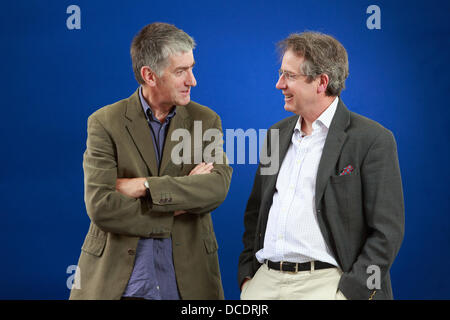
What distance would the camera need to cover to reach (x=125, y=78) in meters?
4.29

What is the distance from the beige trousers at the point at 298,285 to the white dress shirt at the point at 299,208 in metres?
0.06

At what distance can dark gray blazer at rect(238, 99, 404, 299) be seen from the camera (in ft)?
8.00

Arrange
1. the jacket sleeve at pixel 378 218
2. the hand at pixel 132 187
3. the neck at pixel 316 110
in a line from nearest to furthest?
the jacket sleeve at pixel 378 218 < the hand at pixel 132 187 < the neck at pixel 316 110

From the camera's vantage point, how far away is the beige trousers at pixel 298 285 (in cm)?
248

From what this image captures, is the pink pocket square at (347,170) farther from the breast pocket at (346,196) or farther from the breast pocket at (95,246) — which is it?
the breast pocket at (95,246)

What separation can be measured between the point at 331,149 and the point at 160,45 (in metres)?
0.87

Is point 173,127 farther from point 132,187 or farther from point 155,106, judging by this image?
point 132,187

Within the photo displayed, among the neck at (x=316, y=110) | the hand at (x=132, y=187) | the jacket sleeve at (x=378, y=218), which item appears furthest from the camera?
the neck at (x=316, y=110)

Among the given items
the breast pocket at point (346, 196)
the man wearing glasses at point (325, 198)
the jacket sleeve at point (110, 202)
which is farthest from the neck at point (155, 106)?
the breast pocket at point (346, 196)

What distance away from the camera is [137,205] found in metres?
2.54

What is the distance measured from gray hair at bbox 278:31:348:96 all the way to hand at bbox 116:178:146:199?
0.86 metres

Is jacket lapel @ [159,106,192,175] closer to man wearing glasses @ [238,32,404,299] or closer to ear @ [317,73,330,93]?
man wearing glasses @ [238,32,404,299]

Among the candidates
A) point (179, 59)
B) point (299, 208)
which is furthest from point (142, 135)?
point (299, 208)
